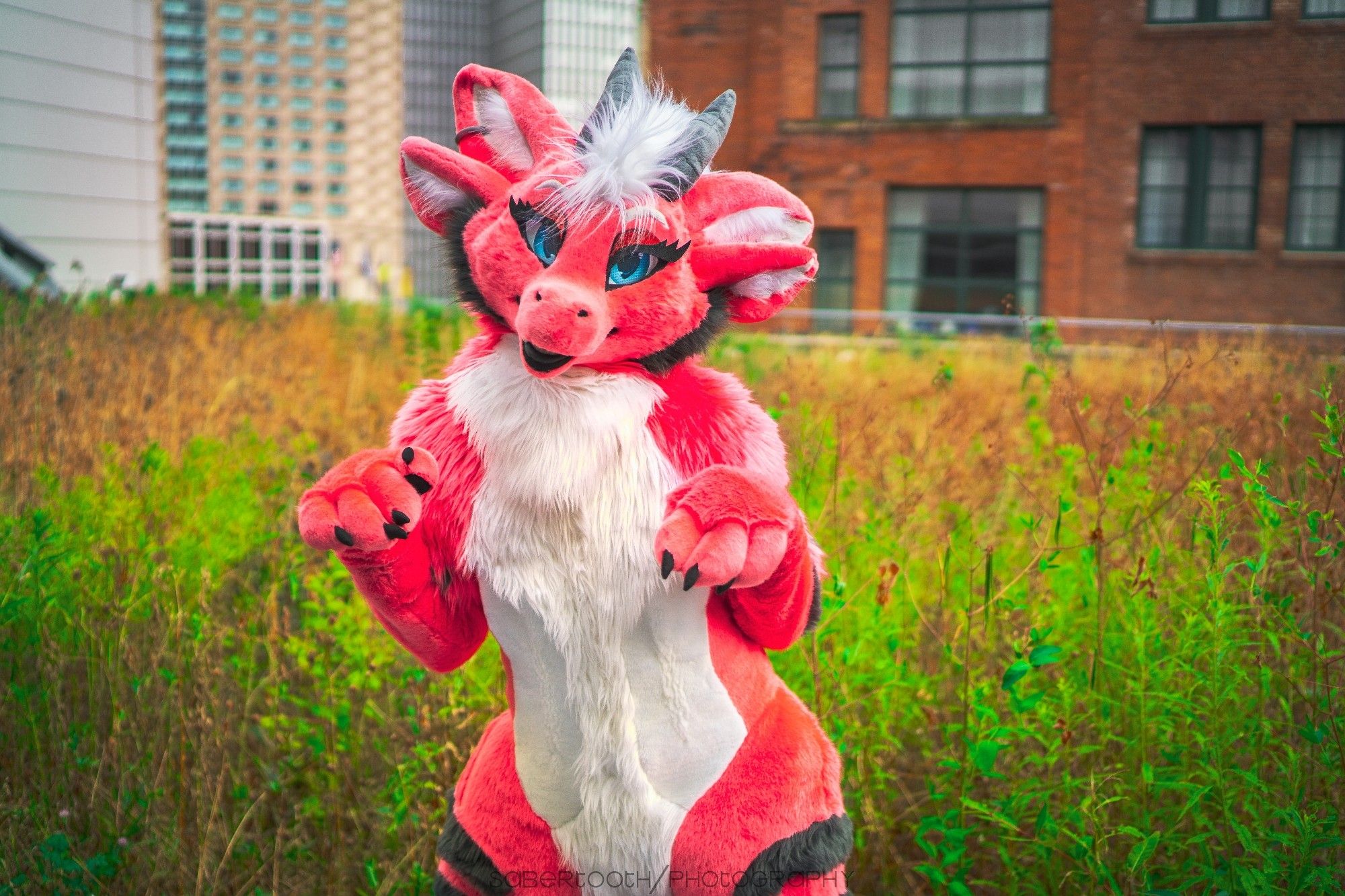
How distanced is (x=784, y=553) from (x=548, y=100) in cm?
75

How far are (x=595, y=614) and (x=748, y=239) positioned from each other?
0.54 meters

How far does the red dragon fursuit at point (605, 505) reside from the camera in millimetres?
1263

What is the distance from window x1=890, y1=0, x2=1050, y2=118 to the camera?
514 inches

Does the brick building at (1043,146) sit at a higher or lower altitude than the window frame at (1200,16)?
lower

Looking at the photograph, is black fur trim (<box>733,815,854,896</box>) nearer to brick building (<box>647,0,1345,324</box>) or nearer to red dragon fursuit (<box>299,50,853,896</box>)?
red dragon fursuit (<box>299,50,853,896</box>)

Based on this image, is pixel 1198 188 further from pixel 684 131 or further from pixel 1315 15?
pixel 684 131

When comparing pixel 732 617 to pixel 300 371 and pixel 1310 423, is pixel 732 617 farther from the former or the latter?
pixel 300 371

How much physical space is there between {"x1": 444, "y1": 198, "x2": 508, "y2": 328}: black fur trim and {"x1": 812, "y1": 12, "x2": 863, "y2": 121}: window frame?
13.3 metres

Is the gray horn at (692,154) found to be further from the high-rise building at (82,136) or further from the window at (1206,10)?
the window at (1206,10)

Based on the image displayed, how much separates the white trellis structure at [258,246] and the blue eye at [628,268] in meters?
45.2

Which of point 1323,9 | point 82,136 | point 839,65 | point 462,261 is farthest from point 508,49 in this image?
point 462,261

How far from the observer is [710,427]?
136 centimetres

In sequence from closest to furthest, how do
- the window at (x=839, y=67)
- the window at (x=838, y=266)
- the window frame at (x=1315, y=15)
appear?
A: the window frame at (x=1315, y=15)
the window at (x=839, y=67)
the window at (x=838, y=266)

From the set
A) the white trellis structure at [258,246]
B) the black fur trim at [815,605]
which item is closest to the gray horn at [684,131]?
the black fur trim at [815,605]
